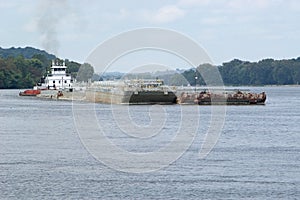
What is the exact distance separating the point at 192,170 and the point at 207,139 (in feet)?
60.1

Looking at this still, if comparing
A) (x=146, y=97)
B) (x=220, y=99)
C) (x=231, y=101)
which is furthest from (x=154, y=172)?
(x=231, y=101)

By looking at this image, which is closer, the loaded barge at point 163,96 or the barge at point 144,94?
the barge at point 144,94

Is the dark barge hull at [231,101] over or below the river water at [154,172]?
over

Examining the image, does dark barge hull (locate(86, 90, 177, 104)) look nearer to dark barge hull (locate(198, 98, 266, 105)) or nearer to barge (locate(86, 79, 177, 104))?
barge (locate(86, 79, 177, 104))

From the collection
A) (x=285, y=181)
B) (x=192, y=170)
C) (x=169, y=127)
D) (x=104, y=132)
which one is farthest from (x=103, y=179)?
(x=169, y=127)

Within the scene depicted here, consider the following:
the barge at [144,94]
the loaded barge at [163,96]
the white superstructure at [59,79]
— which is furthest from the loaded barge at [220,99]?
the white superstructure at [59,79]

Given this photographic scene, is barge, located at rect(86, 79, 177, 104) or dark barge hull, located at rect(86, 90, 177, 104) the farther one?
barge, located at rect(86, 79, 177, 104)

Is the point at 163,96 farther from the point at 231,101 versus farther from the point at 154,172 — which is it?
the point at 154,172

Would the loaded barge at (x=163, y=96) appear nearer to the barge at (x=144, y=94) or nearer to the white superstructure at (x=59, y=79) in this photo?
the barge at (x=144, y=94)

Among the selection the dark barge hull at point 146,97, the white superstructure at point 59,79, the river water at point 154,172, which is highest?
the white superstructure at point 59,79

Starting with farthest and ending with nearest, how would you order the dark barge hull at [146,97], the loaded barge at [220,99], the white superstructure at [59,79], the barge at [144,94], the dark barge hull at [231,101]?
1. the white superstructure at [59,79]
2. the dark barge hull at [231,101]
3. the loaded barge at [220,99]
4. the barge at [144,94]
5. the dark barge hull at [146,97]

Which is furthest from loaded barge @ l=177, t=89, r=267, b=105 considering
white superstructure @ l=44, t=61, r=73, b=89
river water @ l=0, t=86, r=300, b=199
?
river water @ l=0, t=86, r=300, b=199

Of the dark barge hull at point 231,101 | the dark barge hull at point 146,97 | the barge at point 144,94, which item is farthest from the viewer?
the dark barge hull at point 231,101

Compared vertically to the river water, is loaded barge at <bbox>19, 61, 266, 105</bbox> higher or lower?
higher
